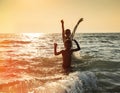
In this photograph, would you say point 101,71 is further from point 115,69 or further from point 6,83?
point 6,83

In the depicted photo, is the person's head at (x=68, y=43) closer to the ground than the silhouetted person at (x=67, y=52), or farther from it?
farther from it

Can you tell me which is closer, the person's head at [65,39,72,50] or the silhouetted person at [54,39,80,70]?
the person's head at [65,39,72,50]

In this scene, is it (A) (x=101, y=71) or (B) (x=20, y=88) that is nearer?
(B) (x=20, y=88)

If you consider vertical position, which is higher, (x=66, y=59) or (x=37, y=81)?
(x=66, y=59)

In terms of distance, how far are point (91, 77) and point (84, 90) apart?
1374mm

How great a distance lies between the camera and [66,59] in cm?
971

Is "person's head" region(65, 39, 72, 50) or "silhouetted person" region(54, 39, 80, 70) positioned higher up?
"person's head" region(65, 39, 72, 50)

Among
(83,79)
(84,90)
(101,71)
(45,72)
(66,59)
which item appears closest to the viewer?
(84,90)

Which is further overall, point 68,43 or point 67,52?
point 67,52

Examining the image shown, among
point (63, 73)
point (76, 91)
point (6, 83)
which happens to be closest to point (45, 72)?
point (63, 73)

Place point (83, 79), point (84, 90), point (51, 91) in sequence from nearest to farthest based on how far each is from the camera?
point (51, 91) < point (84, 90) < point (83, 79)

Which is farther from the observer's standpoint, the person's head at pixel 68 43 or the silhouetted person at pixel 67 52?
the silhouetted person at pixel 67 52

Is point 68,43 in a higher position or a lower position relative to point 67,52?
higher

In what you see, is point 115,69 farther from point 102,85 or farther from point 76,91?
point 76,91
